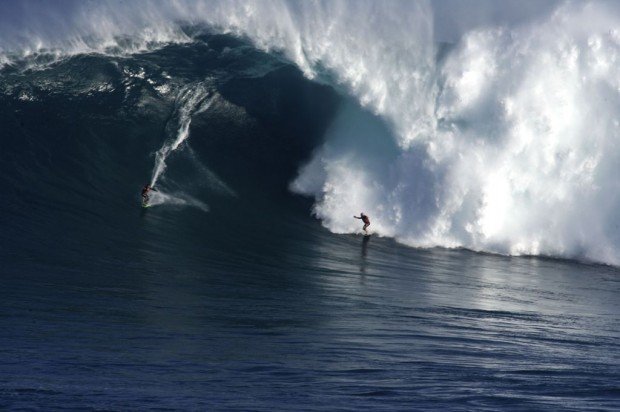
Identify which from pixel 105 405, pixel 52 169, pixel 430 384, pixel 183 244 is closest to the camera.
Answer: pixel 105 405

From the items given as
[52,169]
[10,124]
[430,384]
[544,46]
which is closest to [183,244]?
[52,169]

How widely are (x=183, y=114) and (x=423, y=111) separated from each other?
6.49 m

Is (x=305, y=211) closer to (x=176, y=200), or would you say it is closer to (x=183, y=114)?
(x=176, y=200)

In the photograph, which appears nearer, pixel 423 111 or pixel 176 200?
pixel 176 200

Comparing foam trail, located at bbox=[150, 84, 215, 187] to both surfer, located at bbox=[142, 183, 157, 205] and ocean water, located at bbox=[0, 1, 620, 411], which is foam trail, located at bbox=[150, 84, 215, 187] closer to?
ocean water, located at bbox=[0, 1, 620, 411]

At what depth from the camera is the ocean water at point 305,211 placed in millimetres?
8695

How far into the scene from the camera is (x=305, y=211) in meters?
21.7

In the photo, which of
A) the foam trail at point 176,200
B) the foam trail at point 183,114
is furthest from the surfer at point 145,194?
the foam trail at point 183,114

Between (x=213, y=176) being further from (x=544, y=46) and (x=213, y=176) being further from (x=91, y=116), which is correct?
(x=544, y=46)

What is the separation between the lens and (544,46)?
23.2 meters

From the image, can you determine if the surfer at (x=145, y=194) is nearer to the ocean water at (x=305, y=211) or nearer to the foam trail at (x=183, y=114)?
the ocean water at (x=305, y=211)

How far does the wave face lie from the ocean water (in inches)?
2.4

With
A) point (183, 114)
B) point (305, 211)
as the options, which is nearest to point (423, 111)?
point (305, 211)

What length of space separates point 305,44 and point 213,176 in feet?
20.7
